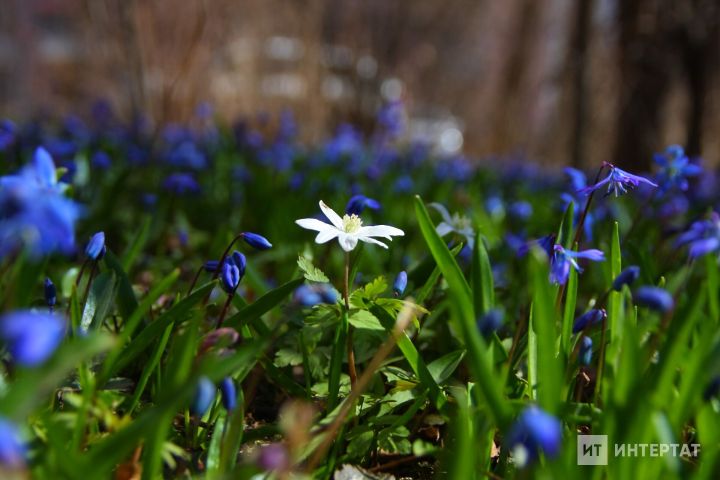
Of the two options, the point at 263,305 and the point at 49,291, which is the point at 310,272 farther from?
the point at 49,291

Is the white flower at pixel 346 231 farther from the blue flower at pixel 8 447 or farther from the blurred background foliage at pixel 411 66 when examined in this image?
the blurred background foliage at pixel 411 66

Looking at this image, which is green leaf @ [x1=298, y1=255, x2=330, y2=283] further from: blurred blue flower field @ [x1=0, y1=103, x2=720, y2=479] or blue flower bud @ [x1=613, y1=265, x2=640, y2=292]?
blue flower bud @ [x1=613, y1=265, x2=640, y2=292]

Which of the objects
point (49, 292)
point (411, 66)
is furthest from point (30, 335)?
point (411, 66)

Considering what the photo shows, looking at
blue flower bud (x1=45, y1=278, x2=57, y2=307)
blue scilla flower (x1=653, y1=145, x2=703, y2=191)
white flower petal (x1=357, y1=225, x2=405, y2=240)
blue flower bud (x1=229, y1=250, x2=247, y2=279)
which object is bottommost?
blue flower bud (x1=45, y1=278, x2=57, y2=307)

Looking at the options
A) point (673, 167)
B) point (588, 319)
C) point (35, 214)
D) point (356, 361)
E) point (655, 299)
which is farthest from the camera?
point (673, 167)

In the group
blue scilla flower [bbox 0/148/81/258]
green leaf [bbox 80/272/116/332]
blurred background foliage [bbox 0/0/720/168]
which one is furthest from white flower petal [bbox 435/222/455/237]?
blurred background foliage [bbox 0/0/720/168]
